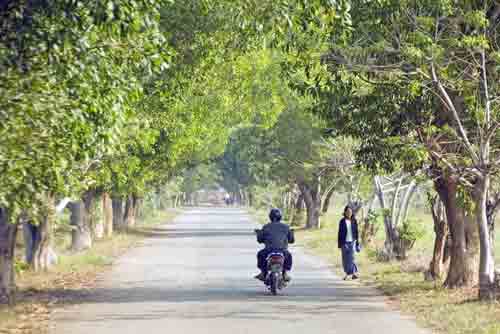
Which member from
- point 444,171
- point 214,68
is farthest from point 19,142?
point 214,68

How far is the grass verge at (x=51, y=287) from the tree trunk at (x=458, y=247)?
646cm

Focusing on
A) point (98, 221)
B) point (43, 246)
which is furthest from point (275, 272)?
point (98, 221)

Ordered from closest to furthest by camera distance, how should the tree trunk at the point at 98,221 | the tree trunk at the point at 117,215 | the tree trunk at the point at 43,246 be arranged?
1. the tree trunk at the point at 43,246
2. the tree trunk at the point at 98,221
3. the tree trunk at the point at 117,215

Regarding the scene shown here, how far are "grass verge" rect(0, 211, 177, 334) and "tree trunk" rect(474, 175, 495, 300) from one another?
6.51 meters

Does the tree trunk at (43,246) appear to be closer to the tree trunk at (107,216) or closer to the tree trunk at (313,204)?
the tree trunk at (107,216)

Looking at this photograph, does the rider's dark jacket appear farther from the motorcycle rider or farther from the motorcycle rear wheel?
the motorcycle rear wheel

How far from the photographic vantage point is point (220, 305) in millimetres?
17000

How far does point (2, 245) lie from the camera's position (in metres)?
20.0

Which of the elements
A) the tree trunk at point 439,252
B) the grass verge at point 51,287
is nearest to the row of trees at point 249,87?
the grass verge at point 51,287

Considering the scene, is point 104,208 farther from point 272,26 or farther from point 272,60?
point 272,26

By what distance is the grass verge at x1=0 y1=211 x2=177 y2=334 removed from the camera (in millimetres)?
15062

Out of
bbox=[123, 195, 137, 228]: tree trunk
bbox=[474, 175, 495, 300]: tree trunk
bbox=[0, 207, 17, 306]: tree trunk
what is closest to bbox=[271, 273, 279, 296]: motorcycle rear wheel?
bbox=[474, 175, 495, 300]: tree trunk

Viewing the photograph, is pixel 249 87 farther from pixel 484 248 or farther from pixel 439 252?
pixel 484 248

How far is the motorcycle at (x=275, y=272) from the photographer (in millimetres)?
18609
